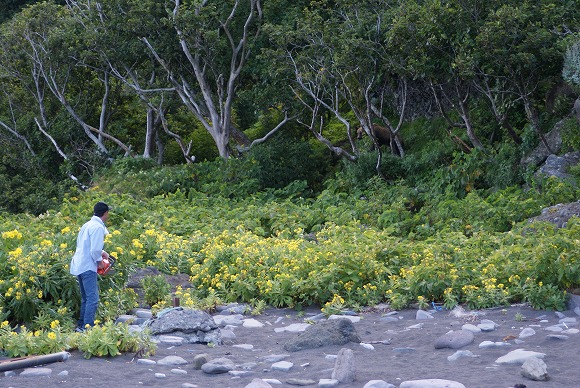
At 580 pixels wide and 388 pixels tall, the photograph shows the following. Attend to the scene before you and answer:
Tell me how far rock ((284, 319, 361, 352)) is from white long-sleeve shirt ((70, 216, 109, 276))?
6.78 ft

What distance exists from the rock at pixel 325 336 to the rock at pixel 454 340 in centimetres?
79

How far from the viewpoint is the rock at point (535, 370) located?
18.6 ft

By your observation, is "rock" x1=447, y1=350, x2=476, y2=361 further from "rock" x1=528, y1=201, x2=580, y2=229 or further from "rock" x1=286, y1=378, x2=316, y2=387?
"rock" x1=528, y1=201, x2=580, y2=229

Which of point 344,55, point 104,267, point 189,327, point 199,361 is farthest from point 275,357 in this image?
point 344,55

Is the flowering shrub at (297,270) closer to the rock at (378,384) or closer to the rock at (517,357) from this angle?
the rock at (517,357)

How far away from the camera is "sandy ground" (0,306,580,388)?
234 inches

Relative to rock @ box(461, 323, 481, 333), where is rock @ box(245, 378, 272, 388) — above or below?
above

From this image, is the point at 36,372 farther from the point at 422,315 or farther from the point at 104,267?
the point at 422,315

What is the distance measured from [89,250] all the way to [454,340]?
11.7 feet

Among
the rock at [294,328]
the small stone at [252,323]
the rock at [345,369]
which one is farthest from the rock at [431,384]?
the small stone at [252,323]

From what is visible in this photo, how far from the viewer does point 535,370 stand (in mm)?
5699

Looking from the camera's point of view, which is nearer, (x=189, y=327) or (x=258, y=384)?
(x=258, y=384)

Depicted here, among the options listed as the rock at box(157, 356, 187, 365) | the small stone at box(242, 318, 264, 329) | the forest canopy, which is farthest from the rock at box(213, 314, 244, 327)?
the forest canopy

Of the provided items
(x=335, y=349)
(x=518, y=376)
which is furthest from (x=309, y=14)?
(x=518, y=376)
